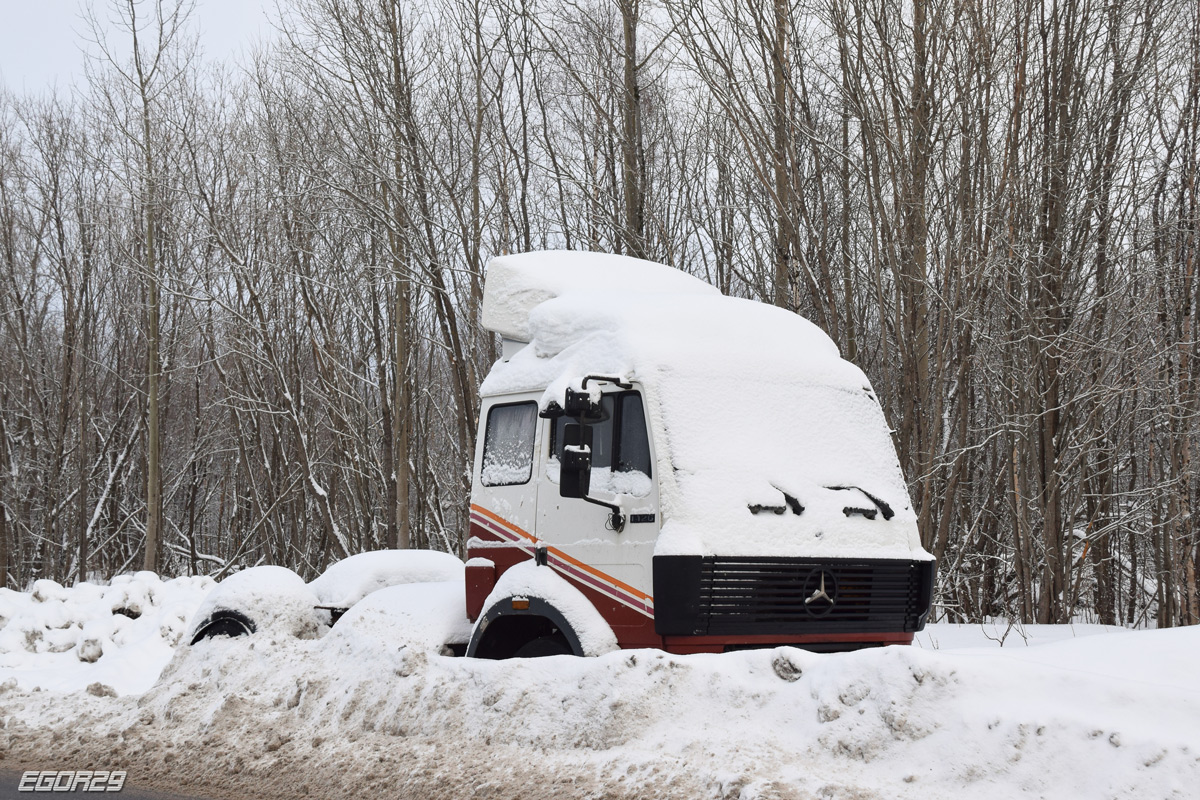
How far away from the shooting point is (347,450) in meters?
23.0

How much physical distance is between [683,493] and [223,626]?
4.43m

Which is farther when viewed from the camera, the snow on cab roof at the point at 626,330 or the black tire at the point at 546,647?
the snow on cab roof at the point at 626,330

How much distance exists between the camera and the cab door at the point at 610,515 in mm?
6191

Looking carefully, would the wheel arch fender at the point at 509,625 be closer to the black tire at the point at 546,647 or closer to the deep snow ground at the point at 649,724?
the black tire at the point at 546,647

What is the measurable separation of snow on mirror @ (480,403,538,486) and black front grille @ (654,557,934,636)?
149cm

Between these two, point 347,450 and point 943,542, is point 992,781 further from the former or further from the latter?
point 347,450

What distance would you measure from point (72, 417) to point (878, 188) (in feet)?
90.4

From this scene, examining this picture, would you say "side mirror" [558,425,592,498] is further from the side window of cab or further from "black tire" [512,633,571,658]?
"black tire" [512,633,571,658]

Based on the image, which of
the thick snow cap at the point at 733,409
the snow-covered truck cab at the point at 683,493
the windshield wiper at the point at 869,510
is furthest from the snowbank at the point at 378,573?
the windshield wiper at the point at 869,510

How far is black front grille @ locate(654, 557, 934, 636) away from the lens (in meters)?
5.95

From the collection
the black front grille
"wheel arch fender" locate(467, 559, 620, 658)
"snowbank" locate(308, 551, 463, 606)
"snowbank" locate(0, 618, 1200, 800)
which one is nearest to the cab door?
"wheel arch fender" locate(467, 559, 620, 658)

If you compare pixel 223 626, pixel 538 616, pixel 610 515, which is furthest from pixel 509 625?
pixel 223 626

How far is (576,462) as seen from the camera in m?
6.07

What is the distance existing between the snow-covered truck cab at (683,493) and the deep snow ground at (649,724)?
1.68 ft
